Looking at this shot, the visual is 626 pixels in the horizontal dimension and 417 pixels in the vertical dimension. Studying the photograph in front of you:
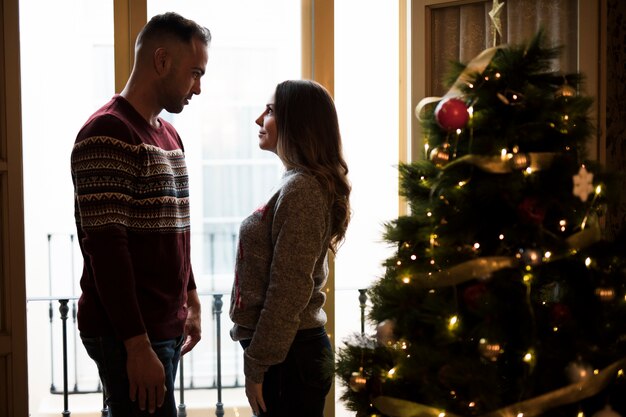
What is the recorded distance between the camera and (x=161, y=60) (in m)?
→ 2.00

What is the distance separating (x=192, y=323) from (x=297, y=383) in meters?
0.43

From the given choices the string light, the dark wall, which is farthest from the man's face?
the dark wall

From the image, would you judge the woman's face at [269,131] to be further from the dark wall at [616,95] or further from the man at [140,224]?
the dark wall at [616,95]

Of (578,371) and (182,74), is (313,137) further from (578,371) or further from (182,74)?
(578,371)

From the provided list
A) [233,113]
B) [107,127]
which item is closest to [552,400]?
[107,127]

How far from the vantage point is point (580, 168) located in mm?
1604

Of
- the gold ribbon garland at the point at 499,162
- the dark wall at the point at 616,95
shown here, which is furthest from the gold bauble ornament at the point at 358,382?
the dark wall at the point at 616,95

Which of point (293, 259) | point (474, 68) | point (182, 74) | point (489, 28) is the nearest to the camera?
point (474, 68)

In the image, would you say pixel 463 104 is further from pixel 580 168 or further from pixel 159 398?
pixel 159 398

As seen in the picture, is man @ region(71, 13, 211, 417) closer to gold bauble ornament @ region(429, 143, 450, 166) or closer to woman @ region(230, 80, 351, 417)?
woman @ region(230, 80, 351, 417)

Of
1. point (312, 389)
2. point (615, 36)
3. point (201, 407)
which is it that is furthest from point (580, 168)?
point (201, 407)

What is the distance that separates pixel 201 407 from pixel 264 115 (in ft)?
6.38

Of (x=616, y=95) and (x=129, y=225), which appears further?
(x=616, y=95)

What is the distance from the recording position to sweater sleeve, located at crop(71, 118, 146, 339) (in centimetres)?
174
